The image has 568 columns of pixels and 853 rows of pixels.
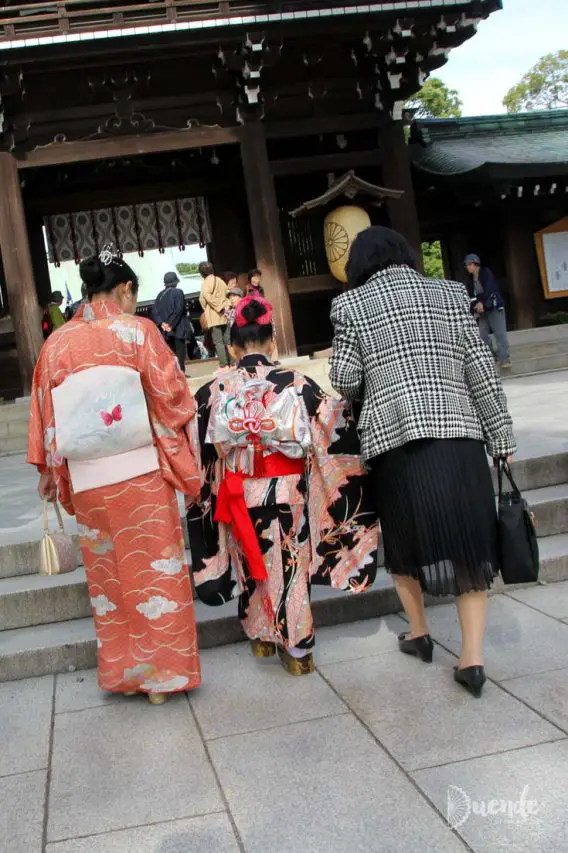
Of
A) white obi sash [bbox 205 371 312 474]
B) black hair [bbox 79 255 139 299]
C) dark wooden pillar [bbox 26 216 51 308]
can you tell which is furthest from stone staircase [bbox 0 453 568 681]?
dark wooden pillar [bbox 26 216 51 308]

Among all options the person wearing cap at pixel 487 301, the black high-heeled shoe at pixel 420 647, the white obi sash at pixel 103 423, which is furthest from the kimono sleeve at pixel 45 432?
the person wearing cap at pixel 487 301

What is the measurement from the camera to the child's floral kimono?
340 centimetres

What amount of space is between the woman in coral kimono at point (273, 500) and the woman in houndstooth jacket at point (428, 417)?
0.31 m

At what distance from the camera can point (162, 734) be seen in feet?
9.84

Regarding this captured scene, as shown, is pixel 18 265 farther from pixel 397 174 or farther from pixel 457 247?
pixel 457 247

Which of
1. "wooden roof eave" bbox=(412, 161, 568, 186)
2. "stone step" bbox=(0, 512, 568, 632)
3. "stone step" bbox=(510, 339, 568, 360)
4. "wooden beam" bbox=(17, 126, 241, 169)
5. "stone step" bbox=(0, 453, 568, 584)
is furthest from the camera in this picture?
"wooden roof eave" bbox=(412, 161, 568, 186)

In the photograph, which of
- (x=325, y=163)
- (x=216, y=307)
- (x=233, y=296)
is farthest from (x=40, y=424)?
(x=325, y=163)

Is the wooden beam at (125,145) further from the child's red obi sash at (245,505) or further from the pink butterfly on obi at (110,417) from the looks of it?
the pink butterfly on obi at (110,417)

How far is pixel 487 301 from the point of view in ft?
35.5

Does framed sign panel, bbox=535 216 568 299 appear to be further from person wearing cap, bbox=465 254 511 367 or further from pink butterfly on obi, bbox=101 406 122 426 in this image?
pink butterfly on obi, bbox=101 406 122 426

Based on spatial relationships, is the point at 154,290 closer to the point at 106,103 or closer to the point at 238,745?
the point at 106,103

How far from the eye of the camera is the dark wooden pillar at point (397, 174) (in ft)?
37.3

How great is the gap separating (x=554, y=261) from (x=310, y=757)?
1210 cm

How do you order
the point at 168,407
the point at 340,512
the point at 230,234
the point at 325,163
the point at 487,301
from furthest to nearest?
the point at 230,234 < the point at 325,163 < the point at 487,301 < the point at 340,512 < the point at 168,407
